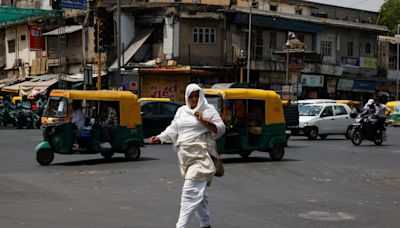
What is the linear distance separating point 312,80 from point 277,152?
30277 mm

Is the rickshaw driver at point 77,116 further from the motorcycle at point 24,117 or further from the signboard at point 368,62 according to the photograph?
the signboard at point 368,62

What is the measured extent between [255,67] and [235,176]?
29.8 metres

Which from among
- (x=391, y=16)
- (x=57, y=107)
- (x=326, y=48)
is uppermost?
(x=391, y=16)

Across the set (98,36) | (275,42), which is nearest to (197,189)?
(98,36)

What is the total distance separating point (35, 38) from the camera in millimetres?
46094

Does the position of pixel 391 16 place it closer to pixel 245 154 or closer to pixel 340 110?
pixel 340 110

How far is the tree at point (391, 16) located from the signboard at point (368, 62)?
11.3 metres

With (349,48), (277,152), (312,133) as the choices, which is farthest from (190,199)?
(349,48)

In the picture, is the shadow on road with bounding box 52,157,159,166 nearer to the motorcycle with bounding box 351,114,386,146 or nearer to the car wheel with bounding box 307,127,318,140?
the motorcycle with bounding box 351,114,386,146

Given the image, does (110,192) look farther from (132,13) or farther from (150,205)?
(132,13)

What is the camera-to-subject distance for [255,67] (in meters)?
42.2

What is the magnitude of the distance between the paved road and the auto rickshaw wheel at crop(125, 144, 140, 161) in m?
0.37

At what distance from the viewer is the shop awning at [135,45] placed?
132ft

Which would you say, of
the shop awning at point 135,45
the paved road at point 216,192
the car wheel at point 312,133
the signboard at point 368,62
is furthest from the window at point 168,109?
the signboard at point 368,62
